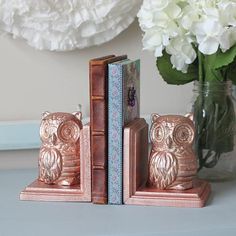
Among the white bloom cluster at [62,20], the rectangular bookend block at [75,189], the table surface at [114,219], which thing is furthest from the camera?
the white bloom cluster at [62,20]

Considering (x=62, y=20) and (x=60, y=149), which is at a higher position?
(x=62, y=20)

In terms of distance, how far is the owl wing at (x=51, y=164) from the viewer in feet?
2.71

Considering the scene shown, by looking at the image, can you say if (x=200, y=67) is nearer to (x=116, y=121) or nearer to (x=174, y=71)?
(x=174, y=71)

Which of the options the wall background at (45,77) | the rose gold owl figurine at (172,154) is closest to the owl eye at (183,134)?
the rose gold owl figurine at (172,154)

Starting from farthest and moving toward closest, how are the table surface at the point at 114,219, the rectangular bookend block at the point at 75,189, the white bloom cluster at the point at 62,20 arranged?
1. the white bloom cluster at the point at 62,20
2. the rectangular bookend block at the point at 75,189
3. the table surface at the point at 114,219

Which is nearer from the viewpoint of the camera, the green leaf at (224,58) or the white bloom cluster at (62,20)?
the green leaf at (224,58)

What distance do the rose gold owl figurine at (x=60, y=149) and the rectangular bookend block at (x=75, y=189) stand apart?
16 mm

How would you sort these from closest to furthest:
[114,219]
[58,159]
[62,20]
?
[114,219] < [58,159] < [62,20]

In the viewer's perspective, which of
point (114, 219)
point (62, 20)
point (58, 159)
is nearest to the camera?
point (114, 219)

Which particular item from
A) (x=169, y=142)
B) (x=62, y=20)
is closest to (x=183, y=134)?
(x=169, y=142)

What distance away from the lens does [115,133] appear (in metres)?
0.78

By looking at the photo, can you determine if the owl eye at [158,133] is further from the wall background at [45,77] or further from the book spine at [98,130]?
the wall background at [45,77]

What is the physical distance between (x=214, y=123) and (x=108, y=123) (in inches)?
7.2

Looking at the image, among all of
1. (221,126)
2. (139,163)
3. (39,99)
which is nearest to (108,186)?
(139,163)
